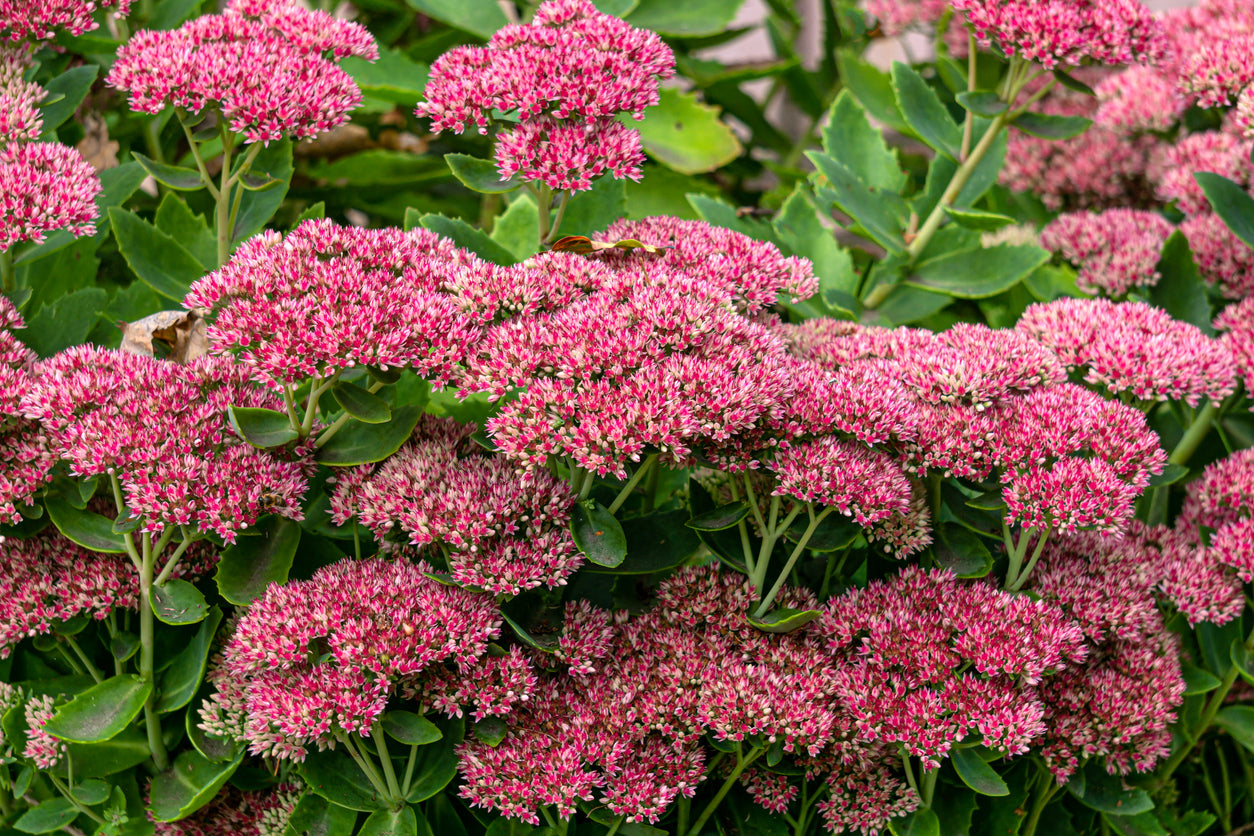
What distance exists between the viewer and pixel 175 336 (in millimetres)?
1131

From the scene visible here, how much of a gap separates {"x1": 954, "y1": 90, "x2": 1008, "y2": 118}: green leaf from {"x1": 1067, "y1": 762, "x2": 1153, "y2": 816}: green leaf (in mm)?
735

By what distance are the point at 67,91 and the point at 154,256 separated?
25 centimetres

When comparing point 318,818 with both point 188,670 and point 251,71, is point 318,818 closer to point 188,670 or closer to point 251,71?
point 188,670

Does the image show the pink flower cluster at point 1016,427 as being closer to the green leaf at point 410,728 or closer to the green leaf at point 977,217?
the green leaf at point 977,217

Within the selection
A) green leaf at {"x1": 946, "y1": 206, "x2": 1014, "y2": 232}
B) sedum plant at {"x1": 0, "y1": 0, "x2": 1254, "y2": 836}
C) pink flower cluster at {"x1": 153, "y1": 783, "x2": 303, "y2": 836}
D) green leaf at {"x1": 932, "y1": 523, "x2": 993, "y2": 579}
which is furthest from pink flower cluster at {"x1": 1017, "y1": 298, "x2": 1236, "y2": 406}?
pink flower cluster at {"x1": 153, "y1": 783, "x2": 303, "y2": 836}

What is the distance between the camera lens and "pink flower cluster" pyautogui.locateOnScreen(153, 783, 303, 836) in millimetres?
1016

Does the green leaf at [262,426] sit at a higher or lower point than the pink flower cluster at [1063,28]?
lower

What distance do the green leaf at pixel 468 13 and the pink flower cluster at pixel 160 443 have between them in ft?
3.40

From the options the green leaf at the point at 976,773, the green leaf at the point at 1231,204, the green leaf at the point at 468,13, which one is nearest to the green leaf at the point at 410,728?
the green leaf at the point at 976,773

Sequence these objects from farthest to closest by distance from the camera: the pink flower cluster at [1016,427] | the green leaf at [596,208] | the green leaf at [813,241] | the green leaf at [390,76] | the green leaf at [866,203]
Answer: the green leaf at [390,76] → the green leaf at [813,241] → the green leaf at [866,203] → the green leaf at [596,208] → the pink flower cluster at [1016,427]

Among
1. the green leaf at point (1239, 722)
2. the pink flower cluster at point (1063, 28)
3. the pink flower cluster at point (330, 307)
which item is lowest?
the green leaf at point (1239, 722)

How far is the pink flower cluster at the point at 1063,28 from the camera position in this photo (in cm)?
122

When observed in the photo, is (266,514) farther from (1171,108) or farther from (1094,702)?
(1171,108)

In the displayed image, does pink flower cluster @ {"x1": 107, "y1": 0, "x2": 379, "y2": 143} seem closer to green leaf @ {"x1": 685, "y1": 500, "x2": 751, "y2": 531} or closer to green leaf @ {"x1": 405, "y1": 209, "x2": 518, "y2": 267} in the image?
green leaf @ {"x1": 405, "y1": 209, "x2": 518, "y2": 267}
